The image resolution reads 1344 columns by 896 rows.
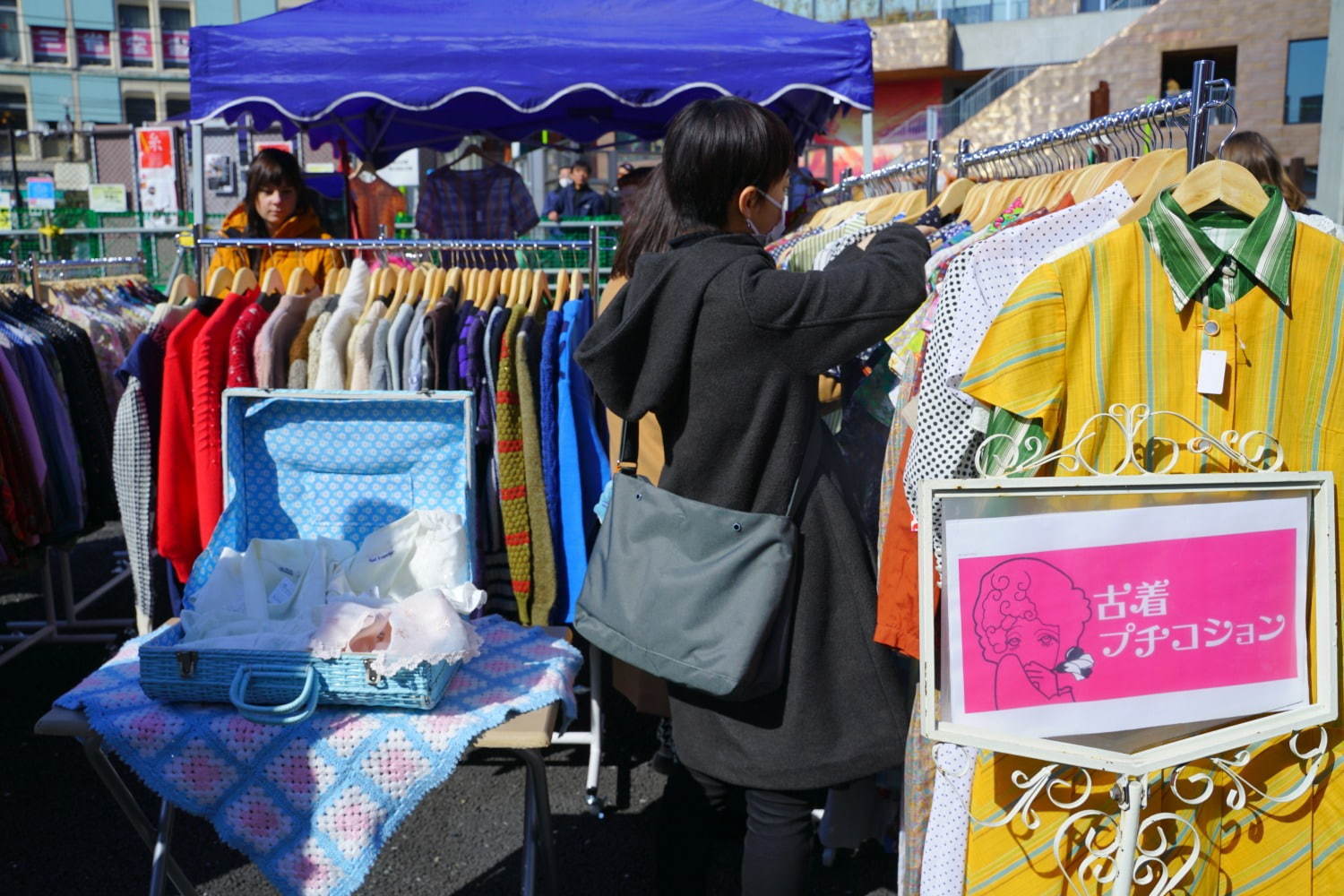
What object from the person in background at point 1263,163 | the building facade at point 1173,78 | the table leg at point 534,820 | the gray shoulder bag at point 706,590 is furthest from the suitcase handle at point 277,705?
the building facade at point 1173,78

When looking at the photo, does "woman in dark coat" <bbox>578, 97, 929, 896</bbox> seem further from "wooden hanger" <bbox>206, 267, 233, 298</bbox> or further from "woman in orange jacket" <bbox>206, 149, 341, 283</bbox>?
"woman in orange jacket" <bbox>206, 149, 341, 283</bbox>

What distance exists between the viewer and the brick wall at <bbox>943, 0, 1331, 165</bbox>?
71.6 ft

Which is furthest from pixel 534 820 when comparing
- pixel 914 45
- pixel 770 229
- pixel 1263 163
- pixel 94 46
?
pixel 94 46

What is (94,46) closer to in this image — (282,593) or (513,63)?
(513,63)

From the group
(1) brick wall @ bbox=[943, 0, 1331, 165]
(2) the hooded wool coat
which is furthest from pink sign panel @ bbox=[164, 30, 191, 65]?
(2) the hooded wool coat

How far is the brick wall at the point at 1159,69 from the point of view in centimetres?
2181

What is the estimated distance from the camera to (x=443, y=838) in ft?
9.85

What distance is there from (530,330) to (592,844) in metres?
1.46

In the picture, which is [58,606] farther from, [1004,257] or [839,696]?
[1004,257]

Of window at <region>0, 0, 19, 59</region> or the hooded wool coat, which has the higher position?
window at <region>0, 0, 19, 59</region>

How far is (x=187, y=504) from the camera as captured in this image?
2963 millimetres

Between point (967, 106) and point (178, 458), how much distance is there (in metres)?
23.9

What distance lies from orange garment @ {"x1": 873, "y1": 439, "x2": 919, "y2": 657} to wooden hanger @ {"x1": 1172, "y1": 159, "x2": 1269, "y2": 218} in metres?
0.56

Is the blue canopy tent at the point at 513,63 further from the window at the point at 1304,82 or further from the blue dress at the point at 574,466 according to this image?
the window at the point at 1304,82
